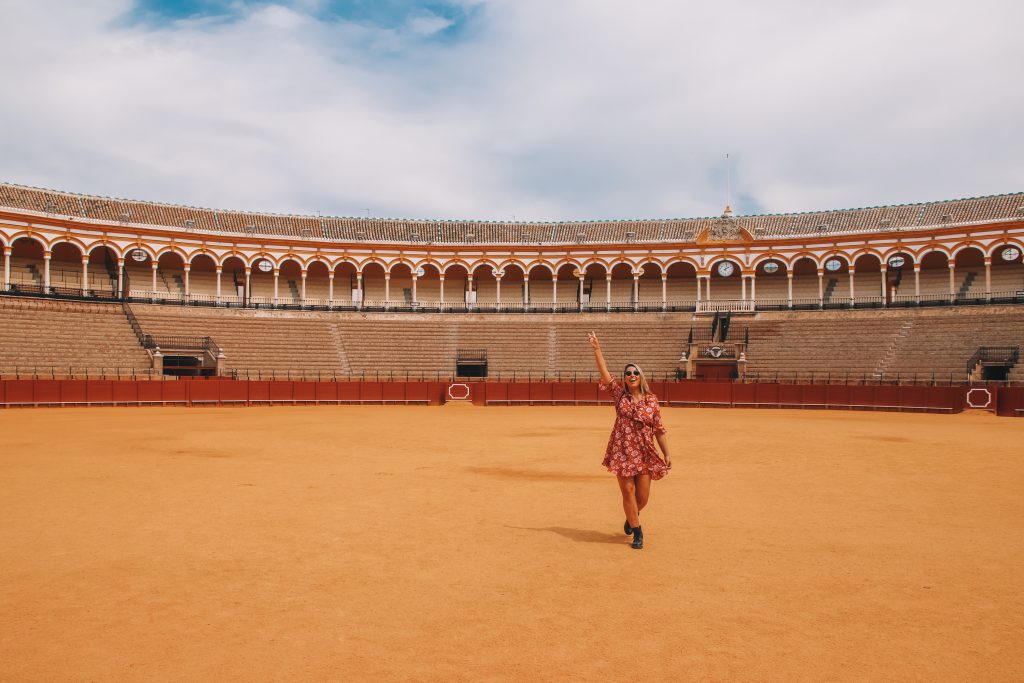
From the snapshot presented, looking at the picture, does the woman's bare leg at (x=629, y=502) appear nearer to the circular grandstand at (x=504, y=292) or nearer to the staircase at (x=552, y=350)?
the circular grandstand at (x=504, y=292)

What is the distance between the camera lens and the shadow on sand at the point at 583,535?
6.74 m

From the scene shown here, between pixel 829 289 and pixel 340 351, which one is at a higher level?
pixel 829 289

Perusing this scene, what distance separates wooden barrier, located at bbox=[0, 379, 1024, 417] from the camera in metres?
27.4

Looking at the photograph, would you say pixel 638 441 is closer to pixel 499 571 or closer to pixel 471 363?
pixel 499 571

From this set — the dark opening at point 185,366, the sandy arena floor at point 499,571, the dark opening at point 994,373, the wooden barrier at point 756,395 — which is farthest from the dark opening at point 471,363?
the sandy arena floor at point 499,571

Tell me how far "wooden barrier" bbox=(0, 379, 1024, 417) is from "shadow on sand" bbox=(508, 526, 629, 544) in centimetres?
2471

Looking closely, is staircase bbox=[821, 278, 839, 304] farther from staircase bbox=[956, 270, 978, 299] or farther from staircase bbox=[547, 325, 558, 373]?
staircase bbox=[547, 325, 558, 373]

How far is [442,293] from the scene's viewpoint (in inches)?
1785

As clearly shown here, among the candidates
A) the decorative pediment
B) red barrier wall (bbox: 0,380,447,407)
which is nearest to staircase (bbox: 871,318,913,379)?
the decorative pediment

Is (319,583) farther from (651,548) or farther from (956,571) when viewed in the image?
(956,571)

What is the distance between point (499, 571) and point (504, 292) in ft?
138

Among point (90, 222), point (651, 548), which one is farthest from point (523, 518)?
point (90, 222)

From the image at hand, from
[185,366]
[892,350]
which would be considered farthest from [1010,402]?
[185,366]

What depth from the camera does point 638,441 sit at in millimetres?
6410
